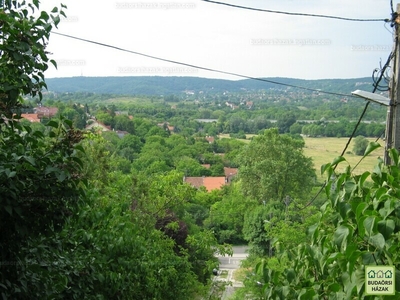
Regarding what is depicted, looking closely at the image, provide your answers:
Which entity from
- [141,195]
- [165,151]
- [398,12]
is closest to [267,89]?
[165,151]

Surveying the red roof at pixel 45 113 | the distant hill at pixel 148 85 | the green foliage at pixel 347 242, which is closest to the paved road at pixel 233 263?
the red roof at pixel 45 113

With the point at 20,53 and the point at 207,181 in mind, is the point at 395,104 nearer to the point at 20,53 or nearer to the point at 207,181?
the point at 20,53

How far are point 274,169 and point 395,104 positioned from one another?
1171 inches

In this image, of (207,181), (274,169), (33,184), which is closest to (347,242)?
(33,184)

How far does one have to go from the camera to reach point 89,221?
6.29m

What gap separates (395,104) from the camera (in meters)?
5.30

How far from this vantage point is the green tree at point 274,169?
34.9m

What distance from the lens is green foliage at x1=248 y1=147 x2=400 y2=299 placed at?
239 centimetres

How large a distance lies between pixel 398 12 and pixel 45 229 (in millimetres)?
3775

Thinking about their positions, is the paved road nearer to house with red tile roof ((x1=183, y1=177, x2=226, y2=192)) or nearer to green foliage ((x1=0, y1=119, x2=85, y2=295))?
house with red tile roof ((x1=183, y1=177, x2=226, y2=192))

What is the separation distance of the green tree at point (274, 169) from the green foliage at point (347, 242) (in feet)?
103

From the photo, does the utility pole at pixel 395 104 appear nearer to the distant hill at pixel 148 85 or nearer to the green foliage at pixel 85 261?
the green foliage at pixel 85 261
